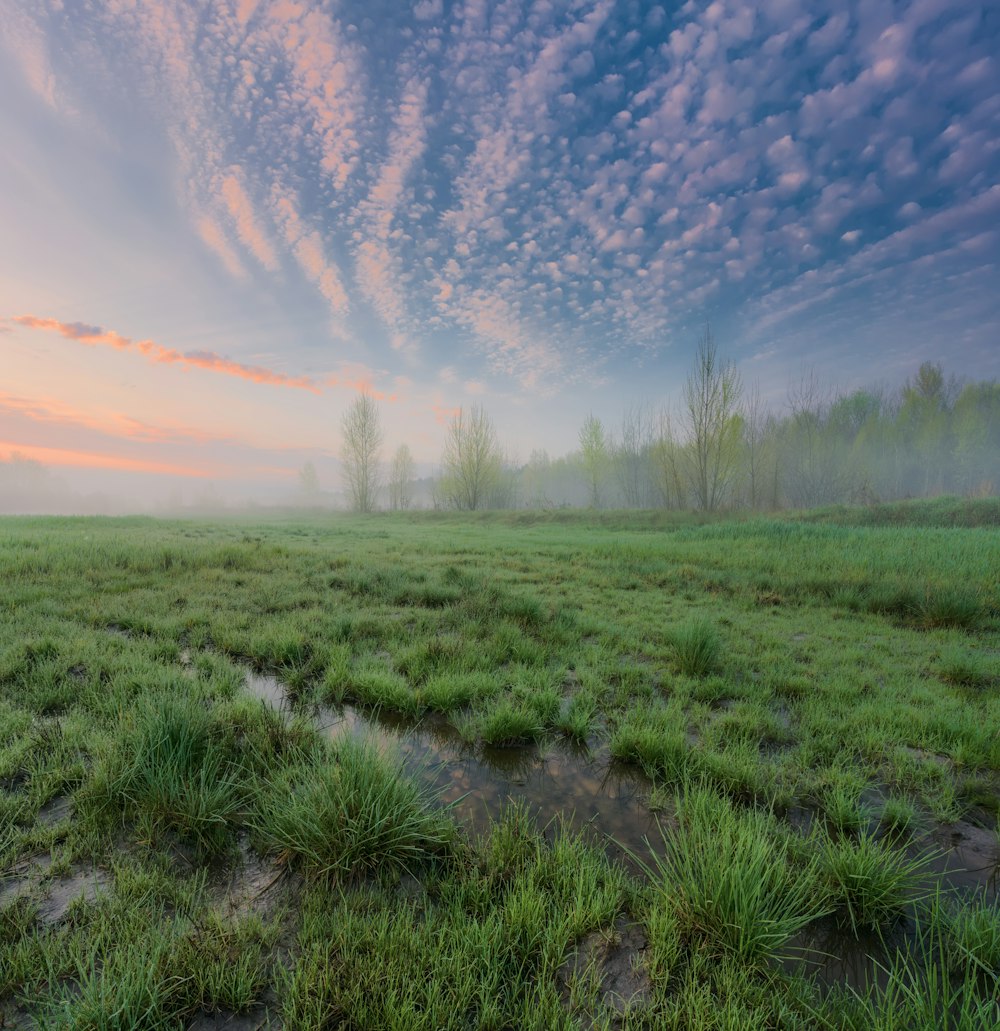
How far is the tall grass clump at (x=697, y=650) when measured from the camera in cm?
466

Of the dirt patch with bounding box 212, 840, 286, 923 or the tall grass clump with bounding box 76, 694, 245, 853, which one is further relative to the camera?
the tall grass clump with bounding box 76, 694, 245, 853

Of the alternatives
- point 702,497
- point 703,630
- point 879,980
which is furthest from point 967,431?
point 879,980

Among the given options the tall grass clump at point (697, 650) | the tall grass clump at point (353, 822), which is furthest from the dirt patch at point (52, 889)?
the tall grass clump at point (697, 650)

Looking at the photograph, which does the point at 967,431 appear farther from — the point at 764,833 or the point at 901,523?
the point at 764,833

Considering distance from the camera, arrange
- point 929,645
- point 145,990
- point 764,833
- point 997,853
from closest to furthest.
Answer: point 145,990
point 764,833
point 997,853
point 929,645

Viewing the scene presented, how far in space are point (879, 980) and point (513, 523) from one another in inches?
1100

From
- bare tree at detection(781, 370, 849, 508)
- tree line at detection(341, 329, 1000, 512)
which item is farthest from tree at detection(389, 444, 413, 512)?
bare tree at detection(781, 370, 849, 508)

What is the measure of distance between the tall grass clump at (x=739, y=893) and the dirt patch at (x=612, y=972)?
A: 0.20m

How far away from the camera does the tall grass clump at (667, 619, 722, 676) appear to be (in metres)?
4.66

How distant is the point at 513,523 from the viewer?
2969cm

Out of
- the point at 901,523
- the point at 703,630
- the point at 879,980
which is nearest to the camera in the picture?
the point at 879,980

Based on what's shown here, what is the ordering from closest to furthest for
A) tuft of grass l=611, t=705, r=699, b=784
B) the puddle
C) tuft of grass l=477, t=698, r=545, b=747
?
the puddle, tuft of grass l=611, t=705, r=699, b=784, tuft of grass l=477, t=698, r=545, b=747

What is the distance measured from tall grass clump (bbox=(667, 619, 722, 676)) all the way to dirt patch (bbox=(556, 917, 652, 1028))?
3.10 m

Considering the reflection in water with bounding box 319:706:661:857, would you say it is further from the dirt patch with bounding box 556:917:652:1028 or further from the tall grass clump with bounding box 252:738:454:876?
the dirt patch with bounding box 556:917:652:1028
